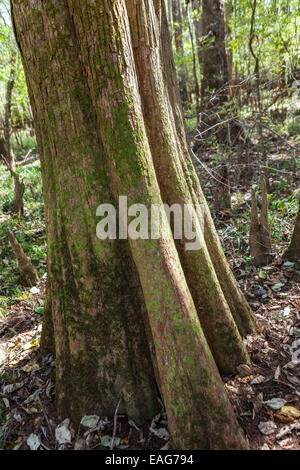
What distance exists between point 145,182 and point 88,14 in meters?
0.97

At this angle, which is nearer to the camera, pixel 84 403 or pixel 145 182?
pixel 145 182

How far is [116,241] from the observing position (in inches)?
76.9

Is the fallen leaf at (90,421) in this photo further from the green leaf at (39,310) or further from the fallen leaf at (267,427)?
the green leaf at (39,310)

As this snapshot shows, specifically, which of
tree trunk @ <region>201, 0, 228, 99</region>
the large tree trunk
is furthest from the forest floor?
tree trunk @ <region>201, 0, 228, 99</region>

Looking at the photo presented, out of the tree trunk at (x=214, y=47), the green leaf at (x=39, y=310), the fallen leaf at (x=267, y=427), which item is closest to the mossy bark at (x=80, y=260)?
the fallen leaf at (x=267, y=427)

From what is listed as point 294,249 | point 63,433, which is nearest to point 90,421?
point 63,433

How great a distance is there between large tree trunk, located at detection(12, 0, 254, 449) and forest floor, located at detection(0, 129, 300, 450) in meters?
0.14

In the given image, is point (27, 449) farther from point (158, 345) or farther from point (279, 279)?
point (279, 279)

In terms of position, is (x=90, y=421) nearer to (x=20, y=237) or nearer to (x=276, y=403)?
(x=276, y=403)

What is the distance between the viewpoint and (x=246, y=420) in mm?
1925

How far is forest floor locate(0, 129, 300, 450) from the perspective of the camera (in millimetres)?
1902

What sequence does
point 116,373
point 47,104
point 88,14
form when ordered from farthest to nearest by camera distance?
point 116,373, point 47,104, point 88,14

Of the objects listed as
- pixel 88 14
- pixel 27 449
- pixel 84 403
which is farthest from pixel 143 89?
pixel 27 449

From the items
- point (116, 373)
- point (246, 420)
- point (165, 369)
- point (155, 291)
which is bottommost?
point (246, 420)
